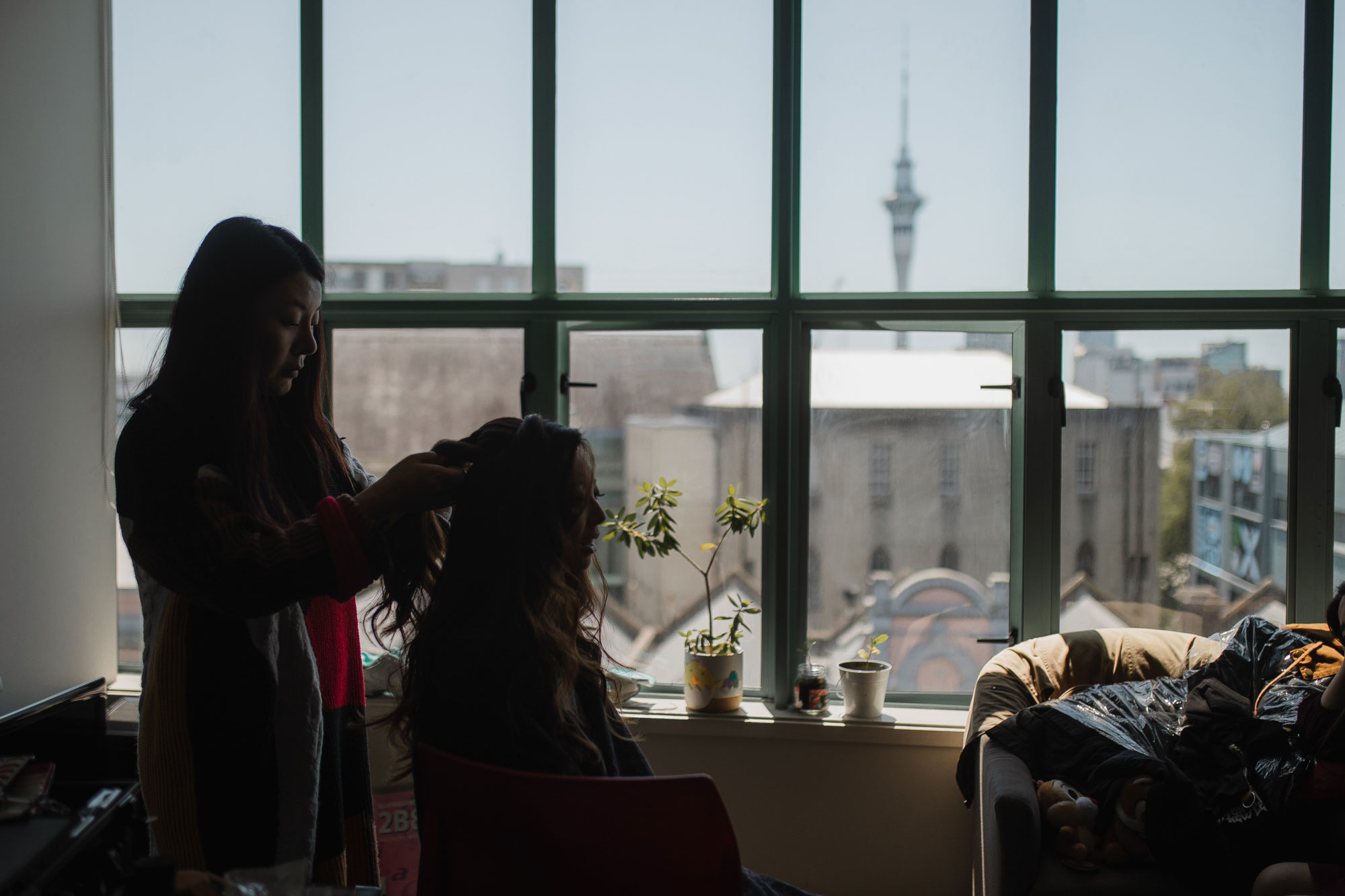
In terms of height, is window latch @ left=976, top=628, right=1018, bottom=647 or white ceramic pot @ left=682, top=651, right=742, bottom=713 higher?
window latch @ left=976, top=628, right=1018, bottom=647

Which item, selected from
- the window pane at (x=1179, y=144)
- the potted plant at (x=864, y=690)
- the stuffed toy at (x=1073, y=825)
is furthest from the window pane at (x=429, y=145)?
the stuffed toy at (x=1073, y=825)

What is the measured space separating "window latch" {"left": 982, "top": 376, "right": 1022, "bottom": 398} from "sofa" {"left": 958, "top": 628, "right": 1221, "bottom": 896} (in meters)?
0.75

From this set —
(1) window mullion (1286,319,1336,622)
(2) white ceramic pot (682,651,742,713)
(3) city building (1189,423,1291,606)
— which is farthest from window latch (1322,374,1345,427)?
(2) white ceramic pot (682,651,742,713)

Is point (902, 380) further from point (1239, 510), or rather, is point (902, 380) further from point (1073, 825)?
point (1073, 825)

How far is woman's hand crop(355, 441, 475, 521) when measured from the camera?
4.19ft

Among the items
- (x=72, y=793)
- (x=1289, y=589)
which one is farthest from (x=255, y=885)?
(x=1289, y=589)

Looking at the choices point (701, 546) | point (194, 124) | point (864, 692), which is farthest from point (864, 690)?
point (194, 124)

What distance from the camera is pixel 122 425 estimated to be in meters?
3.03

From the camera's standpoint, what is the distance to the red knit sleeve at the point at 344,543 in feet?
4.00

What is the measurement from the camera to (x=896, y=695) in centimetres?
296

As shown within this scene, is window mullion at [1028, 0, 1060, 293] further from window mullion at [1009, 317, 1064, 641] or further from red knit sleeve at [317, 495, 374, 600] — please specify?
red knit sleeve at [317, 495, 374, 600]

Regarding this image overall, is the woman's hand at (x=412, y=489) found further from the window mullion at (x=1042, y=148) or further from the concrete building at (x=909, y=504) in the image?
the window mullion at (x=1042, y=148)

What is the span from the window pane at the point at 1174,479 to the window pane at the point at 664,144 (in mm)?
1141

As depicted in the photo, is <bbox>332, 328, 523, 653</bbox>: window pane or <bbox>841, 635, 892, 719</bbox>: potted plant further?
<bbox>332, 328, 523, 653</bbox>: window pane
